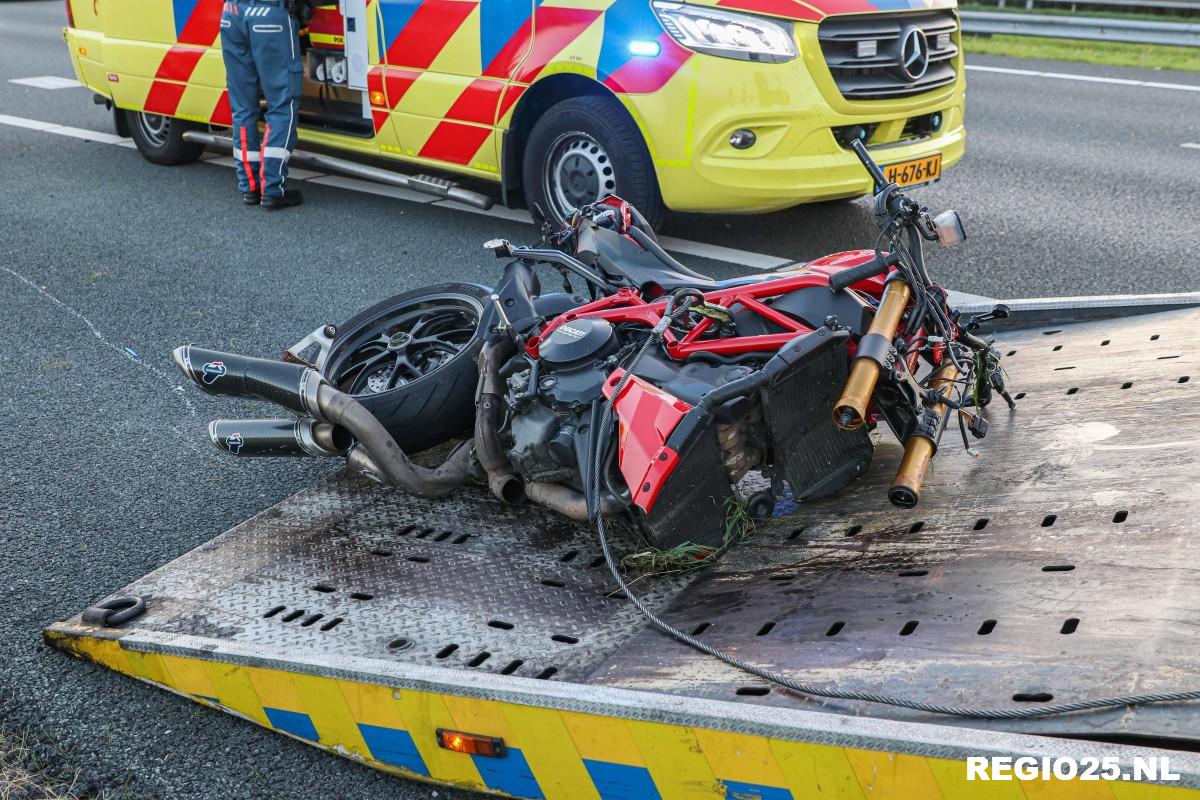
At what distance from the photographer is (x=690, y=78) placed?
5.80 meters

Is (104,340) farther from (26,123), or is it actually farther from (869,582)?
(26,123)

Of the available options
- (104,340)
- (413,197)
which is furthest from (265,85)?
(104,340)

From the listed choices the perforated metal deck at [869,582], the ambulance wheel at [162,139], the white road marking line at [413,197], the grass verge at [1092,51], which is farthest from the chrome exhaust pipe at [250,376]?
the grass verge at [1092,51]

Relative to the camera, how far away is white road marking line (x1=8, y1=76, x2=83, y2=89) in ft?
38.0

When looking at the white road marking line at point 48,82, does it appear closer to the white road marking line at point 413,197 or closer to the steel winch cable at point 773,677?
the white road marking line at point 413,197

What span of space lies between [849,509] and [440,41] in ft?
14.9

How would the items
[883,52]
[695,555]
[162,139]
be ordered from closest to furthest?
[695,555], [883,52], [162,139]

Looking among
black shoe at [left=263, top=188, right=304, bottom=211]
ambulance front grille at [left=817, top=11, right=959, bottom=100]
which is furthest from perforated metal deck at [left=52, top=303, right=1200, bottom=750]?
black shoe at [left=263, top=188, right=304, bottom=211]

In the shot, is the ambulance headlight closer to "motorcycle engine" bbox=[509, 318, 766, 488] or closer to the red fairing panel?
"motorcycle engine" bbox=[509, 318, 766, 488]

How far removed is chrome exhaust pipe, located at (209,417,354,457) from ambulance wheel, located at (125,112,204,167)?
532 cm

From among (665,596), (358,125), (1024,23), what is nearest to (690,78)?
(358,125)

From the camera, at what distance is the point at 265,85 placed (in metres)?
7.34

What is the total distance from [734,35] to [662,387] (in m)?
3.33

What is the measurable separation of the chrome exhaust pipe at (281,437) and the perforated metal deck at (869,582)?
0.57ft
